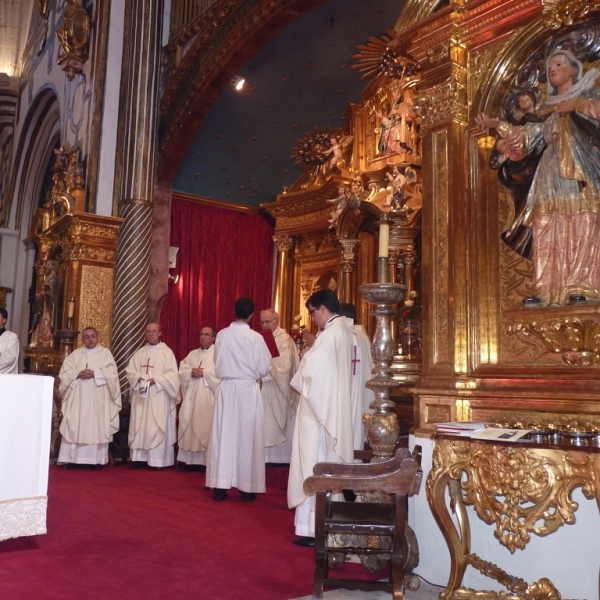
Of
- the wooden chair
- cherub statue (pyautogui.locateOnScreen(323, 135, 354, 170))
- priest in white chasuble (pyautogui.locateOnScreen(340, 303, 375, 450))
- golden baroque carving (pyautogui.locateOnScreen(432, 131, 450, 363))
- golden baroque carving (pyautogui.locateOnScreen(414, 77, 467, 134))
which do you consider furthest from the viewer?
cherub statue (pyautogui.locateOnScreen(323, 135, 354, 170))

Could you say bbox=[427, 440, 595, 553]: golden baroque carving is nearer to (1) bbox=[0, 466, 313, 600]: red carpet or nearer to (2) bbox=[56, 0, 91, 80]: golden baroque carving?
(1) bbox=[0, 466, 313, 600]: red carpet

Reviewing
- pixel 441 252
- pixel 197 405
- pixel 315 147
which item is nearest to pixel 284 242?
pixel 315 147

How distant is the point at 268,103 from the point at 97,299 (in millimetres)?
3662

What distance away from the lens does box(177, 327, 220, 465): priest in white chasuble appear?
7.82 m

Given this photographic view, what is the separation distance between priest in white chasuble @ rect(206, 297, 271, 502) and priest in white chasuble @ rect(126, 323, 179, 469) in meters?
1.96

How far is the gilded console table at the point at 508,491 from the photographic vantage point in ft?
9.47

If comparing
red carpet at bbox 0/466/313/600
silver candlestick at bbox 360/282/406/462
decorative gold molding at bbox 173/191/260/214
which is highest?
decorative gold molding at bbox 173/191/260/214

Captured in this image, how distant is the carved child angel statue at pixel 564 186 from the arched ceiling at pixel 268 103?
4536 millimetres

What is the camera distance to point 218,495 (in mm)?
5891

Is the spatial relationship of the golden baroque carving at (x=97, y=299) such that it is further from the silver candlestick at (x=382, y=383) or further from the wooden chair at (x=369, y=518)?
the wooden chair at (x=369, y=518)

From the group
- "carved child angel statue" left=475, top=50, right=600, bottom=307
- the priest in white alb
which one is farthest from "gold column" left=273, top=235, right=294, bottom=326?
"carved child angel statue" left=475, top=50, right=600, bottom=307

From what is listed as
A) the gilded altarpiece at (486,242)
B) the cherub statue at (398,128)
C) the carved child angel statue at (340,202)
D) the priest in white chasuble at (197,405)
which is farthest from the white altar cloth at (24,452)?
the cherub statue at (398,128)

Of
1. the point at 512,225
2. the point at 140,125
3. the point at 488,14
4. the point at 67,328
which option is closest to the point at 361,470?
the point at 512,225

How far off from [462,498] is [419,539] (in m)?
0.64
